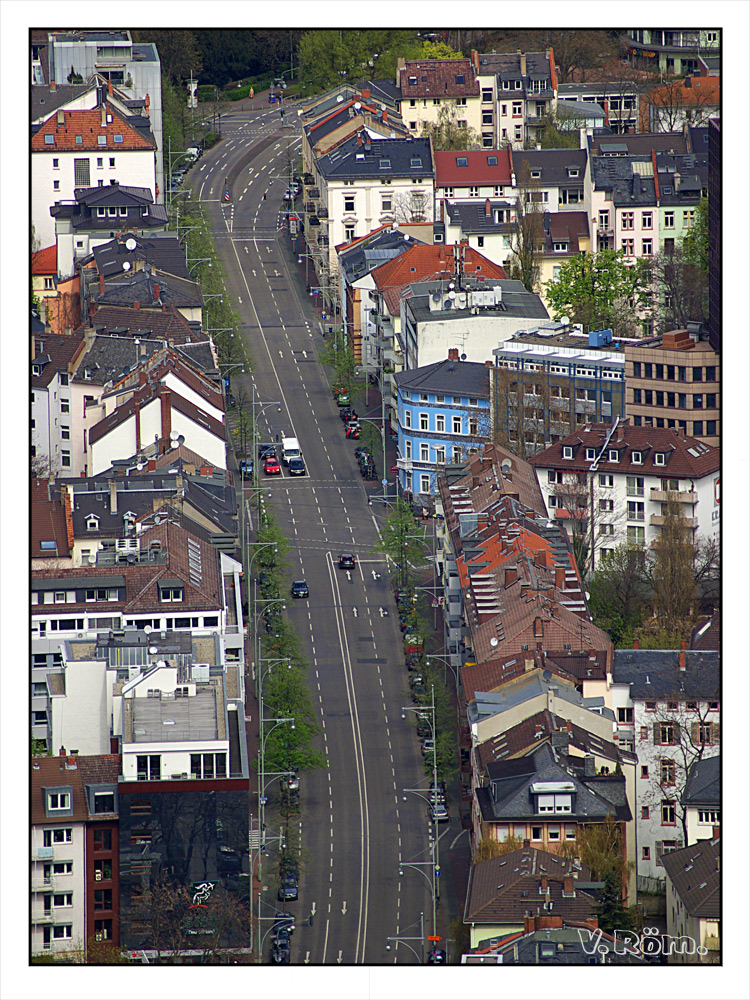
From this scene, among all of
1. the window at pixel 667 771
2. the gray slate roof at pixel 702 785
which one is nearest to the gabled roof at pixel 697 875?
the gray slate roof at pixel 702 785

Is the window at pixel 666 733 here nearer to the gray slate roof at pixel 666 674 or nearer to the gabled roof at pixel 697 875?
the gray slate roof at pixel 666 674

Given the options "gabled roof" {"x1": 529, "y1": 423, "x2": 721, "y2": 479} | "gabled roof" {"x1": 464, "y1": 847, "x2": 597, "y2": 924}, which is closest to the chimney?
"gabled roof" {"x1": 529, "y1": 423, "x2": 721, "y2": 479}

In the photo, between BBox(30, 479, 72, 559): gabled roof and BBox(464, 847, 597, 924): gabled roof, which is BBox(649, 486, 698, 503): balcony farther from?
BBox(464, 847, 597, 924): gabled roof

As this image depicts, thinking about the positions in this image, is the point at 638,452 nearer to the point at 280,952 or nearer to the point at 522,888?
the point at 522,888
